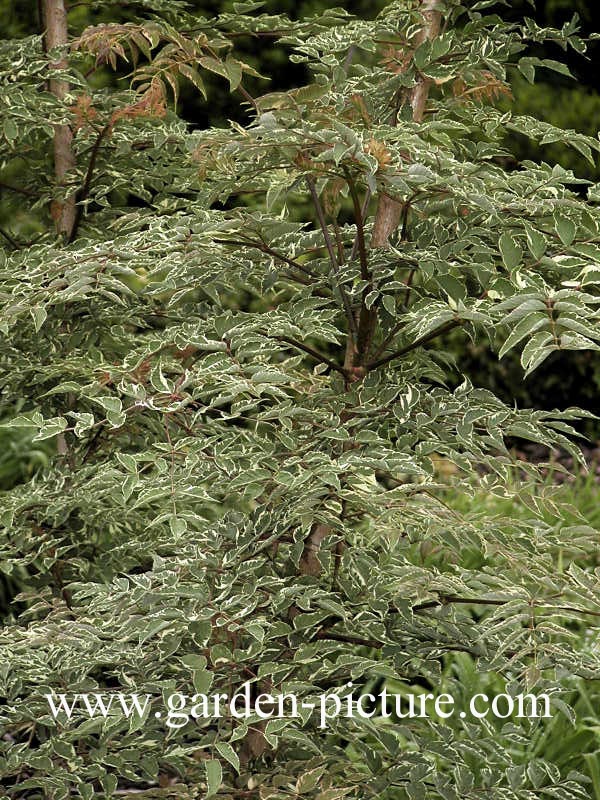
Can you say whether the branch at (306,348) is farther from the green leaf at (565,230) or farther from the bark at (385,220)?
the green leaf at (565,230)

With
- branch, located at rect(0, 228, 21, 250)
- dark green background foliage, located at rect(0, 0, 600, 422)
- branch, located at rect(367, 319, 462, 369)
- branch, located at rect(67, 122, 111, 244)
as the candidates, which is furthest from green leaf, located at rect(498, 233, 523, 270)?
dark green background foliage, located at rect(0, 0, 600, 422)

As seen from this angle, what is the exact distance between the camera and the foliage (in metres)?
1.59

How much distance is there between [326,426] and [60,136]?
1.29 meters

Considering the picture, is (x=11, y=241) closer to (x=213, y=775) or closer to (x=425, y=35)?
(x=425, y=35)

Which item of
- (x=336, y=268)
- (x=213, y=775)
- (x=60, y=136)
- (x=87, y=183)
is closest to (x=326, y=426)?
(x=336, y=268)

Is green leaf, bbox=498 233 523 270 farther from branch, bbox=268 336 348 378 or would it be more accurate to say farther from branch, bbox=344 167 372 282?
branch, bbox=268 336 348 378

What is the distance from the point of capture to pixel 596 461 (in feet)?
21.2

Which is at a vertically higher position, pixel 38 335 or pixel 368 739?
pixel 38 335

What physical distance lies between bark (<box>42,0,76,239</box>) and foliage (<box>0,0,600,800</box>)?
0.35m

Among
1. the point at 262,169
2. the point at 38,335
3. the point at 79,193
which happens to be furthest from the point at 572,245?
the point at 79,193

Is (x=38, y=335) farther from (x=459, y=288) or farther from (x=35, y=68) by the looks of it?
(x=459, y=288)

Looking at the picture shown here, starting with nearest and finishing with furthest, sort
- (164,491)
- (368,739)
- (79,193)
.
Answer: (164,491) < (79,193) < (368,739)

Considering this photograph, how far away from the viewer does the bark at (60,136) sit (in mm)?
2654

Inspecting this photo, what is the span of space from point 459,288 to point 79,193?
138 centimetres
